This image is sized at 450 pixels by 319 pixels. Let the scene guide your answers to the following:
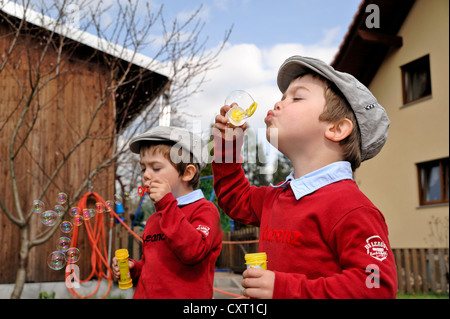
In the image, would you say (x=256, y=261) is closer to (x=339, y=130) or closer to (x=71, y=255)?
(x=339, y=130)

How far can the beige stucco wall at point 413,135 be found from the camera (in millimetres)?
10250

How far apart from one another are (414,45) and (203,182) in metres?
5.89

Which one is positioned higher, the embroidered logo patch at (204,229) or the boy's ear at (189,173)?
the boy's ear at (189,173)

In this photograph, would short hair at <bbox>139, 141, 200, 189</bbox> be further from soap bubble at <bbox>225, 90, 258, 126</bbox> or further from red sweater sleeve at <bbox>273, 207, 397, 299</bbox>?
red sweater sleeve at <bbox>273, 207, 397, 299</bbox>

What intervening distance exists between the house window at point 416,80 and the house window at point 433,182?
156cm

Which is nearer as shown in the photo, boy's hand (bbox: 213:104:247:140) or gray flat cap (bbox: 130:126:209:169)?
boy's hand (bbox: 213:104:247:140)

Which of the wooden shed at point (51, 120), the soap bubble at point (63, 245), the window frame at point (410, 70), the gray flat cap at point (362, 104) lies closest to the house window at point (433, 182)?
the window frame at point (410, 70)

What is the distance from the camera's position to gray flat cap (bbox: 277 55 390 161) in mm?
1744

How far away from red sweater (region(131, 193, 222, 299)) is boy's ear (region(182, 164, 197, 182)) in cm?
16

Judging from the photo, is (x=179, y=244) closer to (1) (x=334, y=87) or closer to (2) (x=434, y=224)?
(1) (x=334, y=87)

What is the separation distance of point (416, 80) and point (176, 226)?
10.4 m

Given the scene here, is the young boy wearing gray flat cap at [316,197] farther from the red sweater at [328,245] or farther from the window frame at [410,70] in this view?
the window frame at [410,70]

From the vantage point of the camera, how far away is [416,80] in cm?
1123

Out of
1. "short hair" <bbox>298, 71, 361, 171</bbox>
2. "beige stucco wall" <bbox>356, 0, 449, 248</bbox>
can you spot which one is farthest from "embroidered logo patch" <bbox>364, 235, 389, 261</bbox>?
"beige stucco wall" <bbox>356, 0, 449, 248</bbox>
